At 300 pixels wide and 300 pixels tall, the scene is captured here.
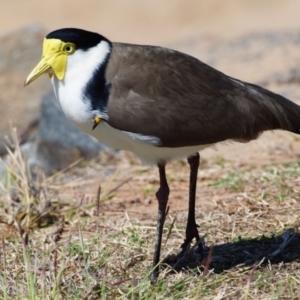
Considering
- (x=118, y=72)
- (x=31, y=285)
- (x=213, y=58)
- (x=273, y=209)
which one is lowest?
(x=31, y=285)

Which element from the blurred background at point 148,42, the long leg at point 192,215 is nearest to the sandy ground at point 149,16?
the blurred background at point 148,42

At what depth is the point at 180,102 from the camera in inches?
187

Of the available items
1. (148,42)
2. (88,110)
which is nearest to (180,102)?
(88,110)

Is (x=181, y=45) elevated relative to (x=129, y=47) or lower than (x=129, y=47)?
elevated

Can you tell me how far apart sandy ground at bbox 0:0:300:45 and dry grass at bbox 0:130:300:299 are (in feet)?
33.2

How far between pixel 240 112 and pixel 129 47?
0.79 meters

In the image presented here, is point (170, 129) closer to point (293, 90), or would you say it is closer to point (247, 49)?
point (293, 90)

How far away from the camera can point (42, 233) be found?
5.81 m

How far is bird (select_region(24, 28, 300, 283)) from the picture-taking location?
4.57m

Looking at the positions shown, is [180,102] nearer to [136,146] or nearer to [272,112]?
[136,146]

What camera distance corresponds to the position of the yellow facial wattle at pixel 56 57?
4.66m

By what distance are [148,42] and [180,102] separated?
11.7 meters

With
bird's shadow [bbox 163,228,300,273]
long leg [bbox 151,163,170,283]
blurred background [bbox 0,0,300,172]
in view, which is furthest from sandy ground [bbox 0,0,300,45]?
long leg [bbox 151,163,170,283]

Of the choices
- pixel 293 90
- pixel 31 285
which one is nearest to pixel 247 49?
pixel 293 90
